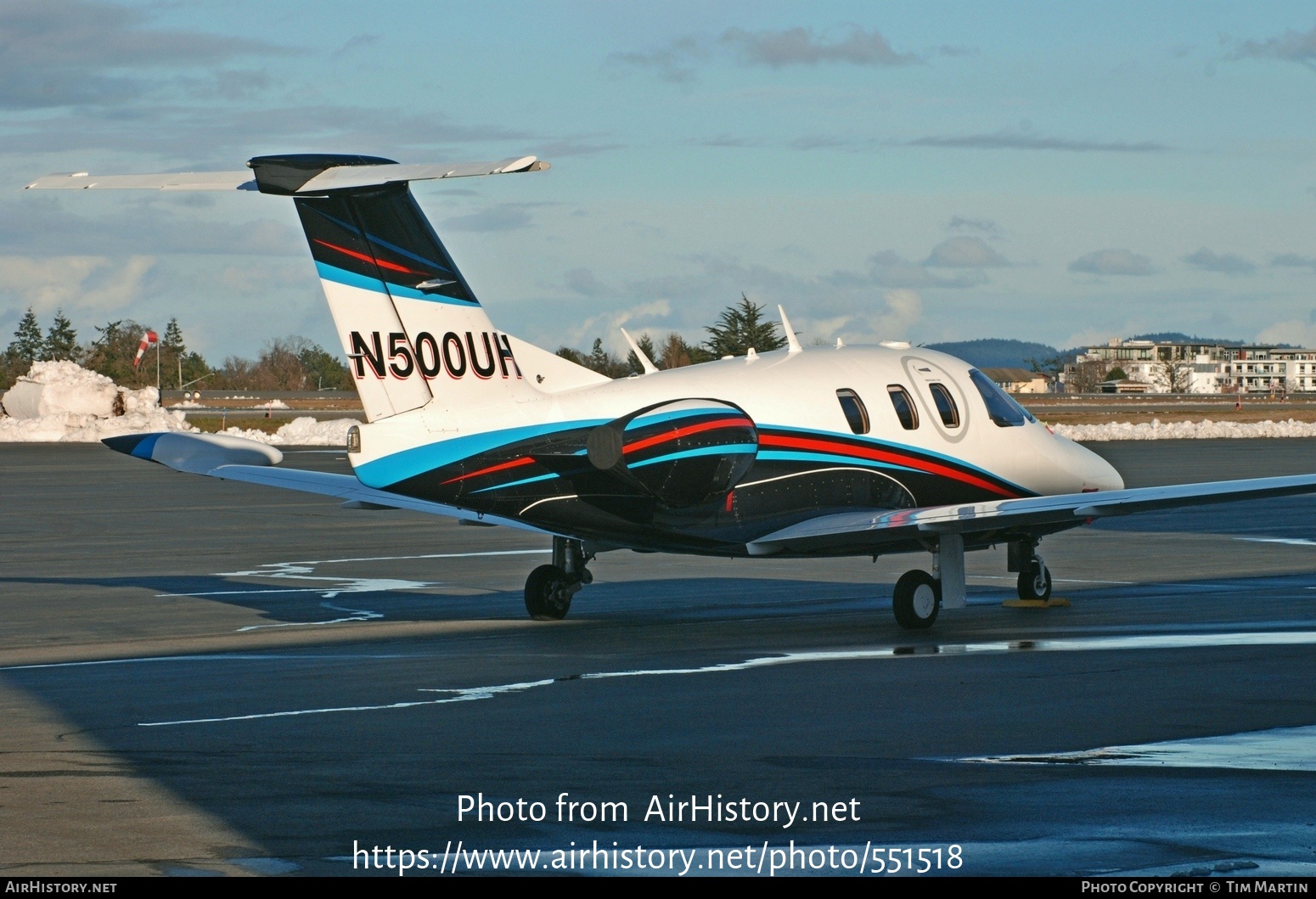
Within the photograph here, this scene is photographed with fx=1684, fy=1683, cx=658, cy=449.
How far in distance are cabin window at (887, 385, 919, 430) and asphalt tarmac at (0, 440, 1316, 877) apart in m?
2.30

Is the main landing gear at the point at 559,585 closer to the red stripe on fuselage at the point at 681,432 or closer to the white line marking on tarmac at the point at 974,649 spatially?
the red stripe on fuselage at the point at 681,432

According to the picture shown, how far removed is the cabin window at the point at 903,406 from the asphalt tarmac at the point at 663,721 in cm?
230


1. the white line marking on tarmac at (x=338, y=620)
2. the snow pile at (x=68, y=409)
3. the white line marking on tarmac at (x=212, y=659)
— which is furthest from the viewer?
the snow pile at (x=68, y=409)

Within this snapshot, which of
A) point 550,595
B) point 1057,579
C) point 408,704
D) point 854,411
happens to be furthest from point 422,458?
point 1057,579

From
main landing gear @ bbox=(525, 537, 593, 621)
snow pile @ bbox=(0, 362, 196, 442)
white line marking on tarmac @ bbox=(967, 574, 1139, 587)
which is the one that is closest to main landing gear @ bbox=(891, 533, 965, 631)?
main landing gear @ bbox=(525, 537, 593, 621)

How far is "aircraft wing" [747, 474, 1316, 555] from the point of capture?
16859 mm

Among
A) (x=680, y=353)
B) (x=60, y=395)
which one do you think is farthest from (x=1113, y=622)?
(x=60, y=395)

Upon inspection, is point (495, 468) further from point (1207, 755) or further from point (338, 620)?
point (1207, 755)

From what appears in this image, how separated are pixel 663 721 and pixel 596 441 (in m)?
5.32

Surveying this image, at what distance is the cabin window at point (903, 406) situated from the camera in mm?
19938

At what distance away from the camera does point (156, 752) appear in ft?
37.3

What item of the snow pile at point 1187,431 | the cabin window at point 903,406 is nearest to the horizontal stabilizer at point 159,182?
the cabin window at point 903,406
